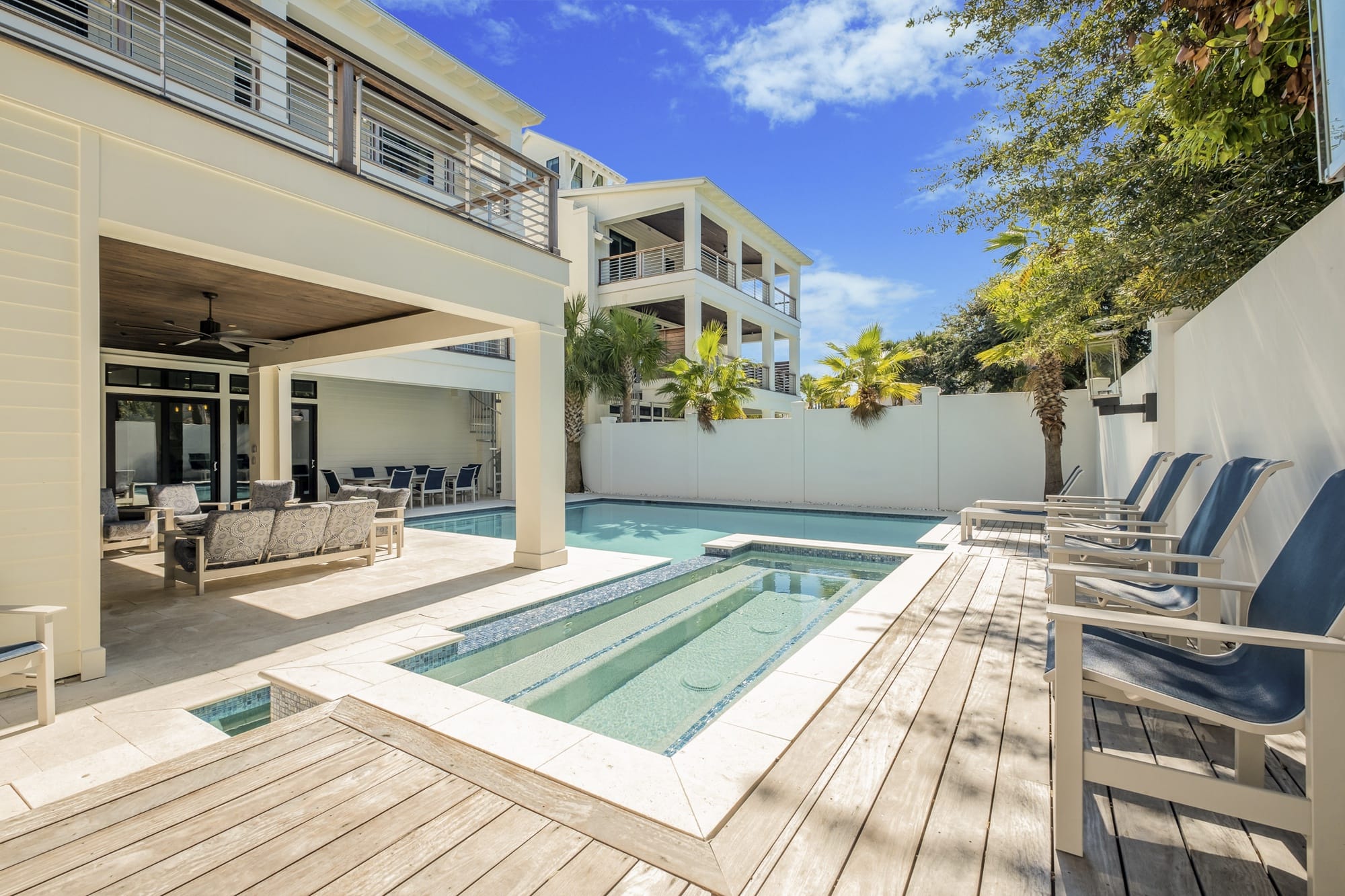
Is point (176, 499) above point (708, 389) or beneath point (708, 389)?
beneath

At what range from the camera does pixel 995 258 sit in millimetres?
11055

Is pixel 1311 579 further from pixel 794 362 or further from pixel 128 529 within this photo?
pixel 794 362

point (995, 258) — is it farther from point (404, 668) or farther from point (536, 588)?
point (404, 668)

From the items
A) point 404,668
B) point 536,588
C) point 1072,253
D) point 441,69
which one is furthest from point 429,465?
point 1072,253

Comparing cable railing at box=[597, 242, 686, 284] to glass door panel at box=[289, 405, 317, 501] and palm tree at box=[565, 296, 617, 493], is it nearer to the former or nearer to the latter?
palm tree at box=[565, 296, 617, 493]

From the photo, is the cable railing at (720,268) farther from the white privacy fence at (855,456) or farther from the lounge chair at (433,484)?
the lounge chair at (433,484)

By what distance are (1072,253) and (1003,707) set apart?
457cm

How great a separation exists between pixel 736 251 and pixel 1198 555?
1671 centimetres

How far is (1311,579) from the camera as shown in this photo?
6.27 feet

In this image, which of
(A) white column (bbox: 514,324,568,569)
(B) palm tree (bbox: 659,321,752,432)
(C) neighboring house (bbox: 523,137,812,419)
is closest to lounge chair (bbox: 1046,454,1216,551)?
(A) white column (bbox: 514,324,568,569)

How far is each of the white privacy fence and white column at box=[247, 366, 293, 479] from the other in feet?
25.7

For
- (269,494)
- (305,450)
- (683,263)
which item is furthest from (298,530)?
(683,263)

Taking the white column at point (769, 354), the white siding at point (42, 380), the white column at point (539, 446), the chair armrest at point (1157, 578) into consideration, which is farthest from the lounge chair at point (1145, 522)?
the white column at point (769, 354)

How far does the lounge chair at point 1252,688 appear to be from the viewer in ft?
5.15
